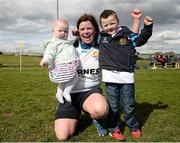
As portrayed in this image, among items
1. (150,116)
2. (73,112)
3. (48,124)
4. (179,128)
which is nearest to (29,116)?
(48,124)

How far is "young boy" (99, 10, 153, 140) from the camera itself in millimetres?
5441

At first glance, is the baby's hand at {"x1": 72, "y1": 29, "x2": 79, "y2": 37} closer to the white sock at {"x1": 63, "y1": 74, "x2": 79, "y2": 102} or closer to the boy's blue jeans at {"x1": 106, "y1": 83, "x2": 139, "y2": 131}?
the white sock at {"x1": 63, "y1": 74, "x2": 79, "y2": 102}

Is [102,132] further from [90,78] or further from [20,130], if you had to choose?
[20,130]

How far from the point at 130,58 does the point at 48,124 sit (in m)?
1.85

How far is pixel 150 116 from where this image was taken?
6.89 metres

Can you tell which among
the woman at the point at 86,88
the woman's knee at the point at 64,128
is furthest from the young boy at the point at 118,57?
the woman's knee at the point at 64,128

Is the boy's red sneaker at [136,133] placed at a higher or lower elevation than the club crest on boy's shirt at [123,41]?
lower

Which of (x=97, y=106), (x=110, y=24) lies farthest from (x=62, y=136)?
(x=110, y=24)

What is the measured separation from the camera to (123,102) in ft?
18.7

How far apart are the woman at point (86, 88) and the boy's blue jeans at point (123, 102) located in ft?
0.58

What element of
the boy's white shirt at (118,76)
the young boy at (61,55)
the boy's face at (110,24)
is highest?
the boy's face at (110,24)

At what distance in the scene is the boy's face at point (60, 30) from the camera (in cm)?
542

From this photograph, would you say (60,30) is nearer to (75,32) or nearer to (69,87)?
(75,32)

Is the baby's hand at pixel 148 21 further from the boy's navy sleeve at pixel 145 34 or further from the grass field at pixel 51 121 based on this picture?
the grass field at pixel 51 121
